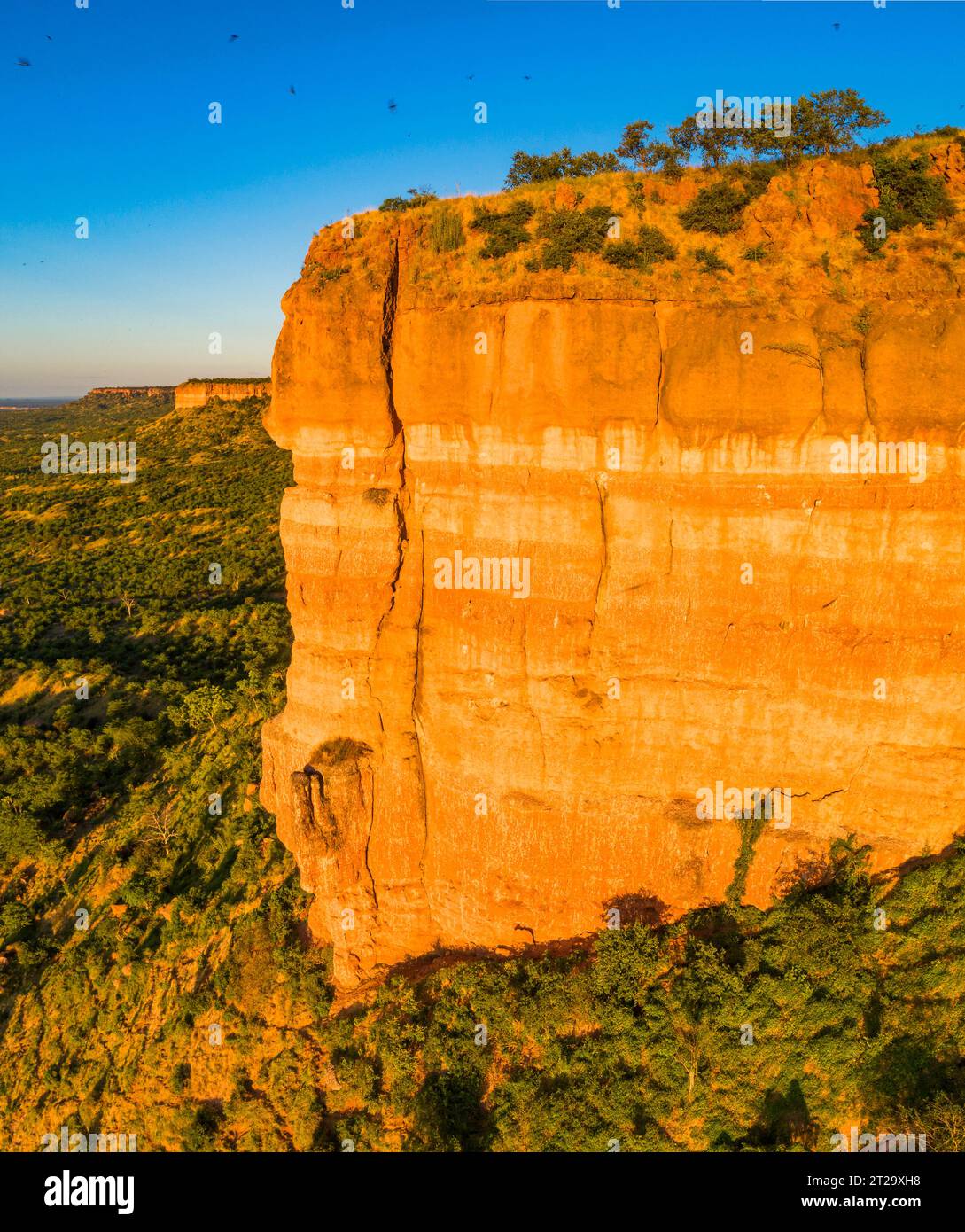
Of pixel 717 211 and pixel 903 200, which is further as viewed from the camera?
pixel 717 211

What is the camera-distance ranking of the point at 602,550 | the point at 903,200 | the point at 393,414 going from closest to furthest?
1. the point at 903,200
2. the point at 602,550
3. the point at 393,414

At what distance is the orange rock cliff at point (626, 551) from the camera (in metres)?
12.3

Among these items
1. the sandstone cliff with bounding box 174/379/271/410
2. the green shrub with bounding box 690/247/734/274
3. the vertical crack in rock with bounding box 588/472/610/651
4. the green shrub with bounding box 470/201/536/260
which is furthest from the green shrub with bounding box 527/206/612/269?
the sandstone cliff with bounding box 174/379/271/410

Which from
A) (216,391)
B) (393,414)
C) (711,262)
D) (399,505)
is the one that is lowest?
(399,505)

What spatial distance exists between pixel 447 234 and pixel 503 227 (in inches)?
46.6

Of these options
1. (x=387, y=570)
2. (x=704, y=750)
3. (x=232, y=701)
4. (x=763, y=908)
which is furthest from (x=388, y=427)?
(x=232, y=701)

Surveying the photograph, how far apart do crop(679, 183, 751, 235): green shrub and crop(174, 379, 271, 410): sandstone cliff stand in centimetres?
10515

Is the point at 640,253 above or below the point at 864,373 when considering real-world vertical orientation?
above

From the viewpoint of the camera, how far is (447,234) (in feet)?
45.4

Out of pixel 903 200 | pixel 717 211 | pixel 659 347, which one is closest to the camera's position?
pixel 659 347

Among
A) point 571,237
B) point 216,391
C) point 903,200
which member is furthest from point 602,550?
point 216,391

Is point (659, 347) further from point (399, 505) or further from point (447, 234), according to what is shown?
point (399, 505)

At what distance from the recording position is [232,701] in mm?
31828
